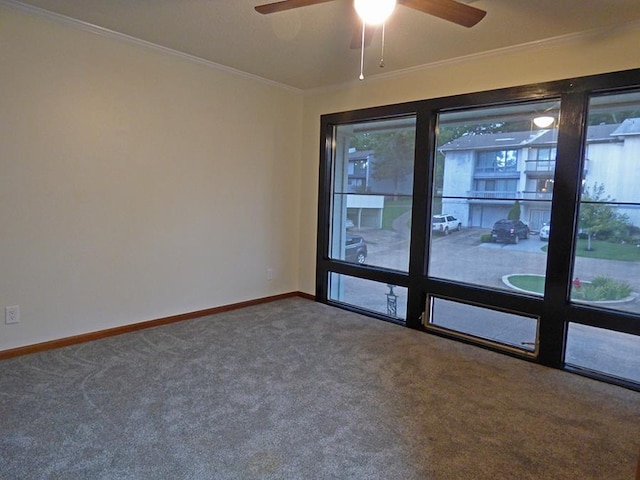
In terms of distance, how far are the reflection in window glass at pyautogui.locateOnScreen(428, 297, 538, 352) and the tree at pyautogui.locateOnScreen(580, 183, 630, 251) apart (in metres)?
0.80

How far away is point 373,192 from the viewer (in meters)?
4.35

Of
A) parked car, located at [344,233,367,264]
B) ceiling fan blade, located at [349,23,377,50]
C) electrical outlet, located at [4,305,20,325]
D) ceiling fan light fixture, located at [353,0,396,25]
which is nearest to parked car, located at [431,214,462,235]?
parked car, located at [344,233,367,264]

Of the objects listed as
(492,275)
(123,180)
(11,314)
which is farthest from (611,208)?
(11,314)

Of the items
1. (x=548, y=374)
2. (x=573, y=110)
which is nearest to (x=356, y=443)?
(x=548, y=374)

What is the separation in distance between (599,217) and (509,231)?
24.8 inches

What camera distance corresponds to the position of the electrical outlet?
2.98 meters

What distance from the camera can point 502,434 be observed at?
2219mm

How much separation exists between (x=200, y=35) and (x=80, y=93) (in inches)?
39.9

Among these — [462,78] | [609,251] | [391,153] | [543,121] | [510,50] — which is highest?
[510,50]

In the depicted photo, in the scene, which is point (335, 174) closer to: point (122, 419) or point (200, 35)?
point (200, 35)

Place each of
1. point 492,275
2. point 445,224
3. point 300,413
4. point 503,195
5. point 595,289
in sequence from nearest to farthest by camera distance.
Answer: point 300,413, point 595,289, point 503,195, point 492,275, point 445,224

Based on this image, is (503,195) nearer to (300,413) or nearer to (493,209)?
(493,209)

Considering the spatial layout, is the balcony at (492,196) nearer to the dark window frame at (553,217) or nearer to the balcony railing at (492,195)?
the balcony railing at (492,195)

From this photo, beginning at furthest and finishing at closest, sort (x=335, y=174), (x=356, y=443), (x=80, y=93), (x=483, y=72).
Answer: (x=335, y=174) → (x=483, y=72) → (x=80, y=93) → (x=356, y=443)
